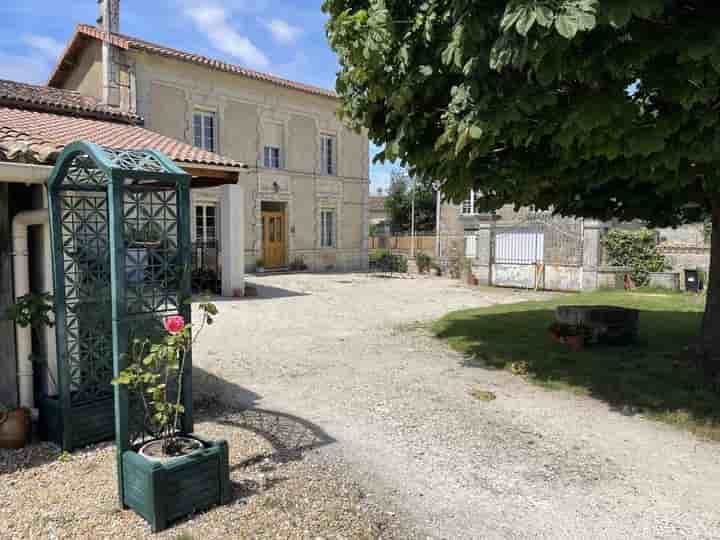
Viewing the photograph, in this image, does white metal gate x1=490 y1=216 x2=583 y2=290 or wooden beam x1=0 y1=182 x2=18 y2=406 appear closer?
wooden beam x1=0 y1=182 x2=18 y2=406

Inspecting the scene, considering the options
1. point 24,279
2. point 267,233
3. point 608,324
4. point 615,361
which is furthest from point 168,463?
point 267,233

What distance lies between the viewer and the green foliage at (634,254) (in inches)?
591

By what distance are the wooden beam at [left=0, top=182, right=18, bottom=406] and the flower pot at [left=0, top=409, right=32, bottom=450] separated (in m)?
0.36

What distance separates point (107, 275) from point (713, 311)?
22.2ft

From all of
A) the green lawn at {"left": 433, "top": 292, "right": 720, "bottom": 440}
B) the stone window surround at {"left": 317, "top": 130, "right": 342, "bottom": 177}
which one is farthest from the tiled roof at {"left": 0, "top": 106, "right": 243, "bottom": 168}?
the stone window surround at {"left": 317, "top": 130, "right": 342, "bottom": 177}

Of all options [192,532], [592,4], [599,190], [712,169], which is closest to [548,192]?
[599,190]

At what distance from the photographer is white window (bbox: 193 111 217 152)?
1694 centimetres

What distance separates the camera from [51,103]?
9398 millimetres

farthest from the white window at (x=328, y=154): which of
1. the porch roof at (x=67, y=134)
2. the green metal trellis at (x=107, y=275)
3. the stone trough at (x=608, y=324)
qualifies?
the green metal trellis at (x=107, y=275)

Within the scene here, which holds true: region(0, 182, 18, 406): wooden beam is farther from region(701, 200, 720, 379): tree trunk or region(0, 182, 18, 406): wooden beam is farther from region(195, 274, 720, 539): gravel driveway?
region(701, 200, 720, 379): tree trunk

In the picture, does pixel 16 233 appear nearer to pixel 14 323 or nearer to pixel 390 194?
pixel 14 323

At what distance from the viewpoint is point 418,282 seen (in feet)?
59.4

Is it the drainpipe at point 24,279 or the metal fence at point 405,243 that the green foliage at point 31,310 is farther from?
the metal fence at point 405,243

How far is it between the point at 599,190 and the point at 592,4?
15.1 feet
